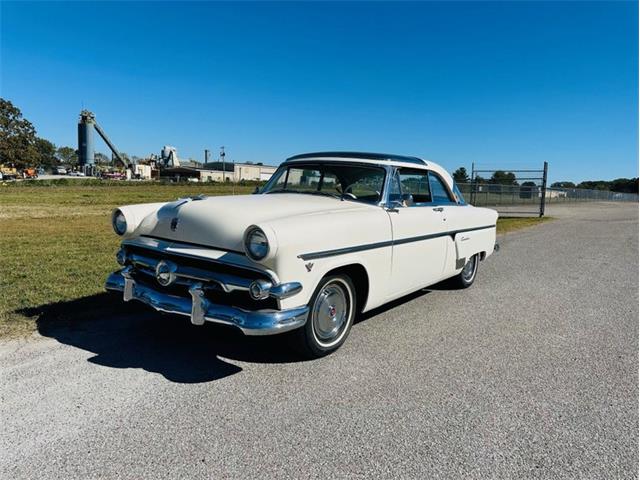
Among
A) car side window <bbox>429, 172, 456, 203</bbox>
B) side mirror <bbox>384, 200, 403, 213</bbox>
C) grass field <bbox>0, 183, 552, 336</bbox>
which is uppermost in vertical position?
car side window <bbox>429, 172, 456, 203</bbox>

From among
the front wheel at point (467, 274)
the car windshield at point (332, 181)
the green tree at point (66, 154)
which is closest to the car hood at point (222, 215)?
the car windshield at point (332, 181)

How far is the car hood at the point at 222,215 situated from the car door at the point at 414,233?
415 mm

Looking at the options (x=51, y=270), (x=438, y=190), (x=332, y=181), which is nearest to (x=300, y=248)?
(x=332, y=181)

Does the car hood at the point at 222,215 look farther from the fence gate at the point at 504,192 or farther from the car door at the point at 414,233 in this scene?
the fence gate at the point at 504,192

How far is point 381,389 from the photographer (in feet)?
10.8

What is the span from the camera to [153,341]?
13.3ft

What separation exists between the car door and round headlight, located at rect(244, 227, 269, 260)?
1523mm

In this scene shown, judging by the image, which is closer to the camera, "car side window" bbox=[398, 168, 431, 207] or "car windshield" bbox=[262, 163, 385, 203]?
"car windshield" bbox=[262, 163, 385, 203]

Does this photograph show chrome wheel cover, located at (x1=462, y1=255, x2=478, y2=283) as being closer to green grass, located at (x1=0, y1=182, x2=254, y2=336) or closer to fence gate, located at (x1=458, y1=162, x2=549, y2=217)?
green grass, located at (x1=0, y1=182, x2=254, y2=336)

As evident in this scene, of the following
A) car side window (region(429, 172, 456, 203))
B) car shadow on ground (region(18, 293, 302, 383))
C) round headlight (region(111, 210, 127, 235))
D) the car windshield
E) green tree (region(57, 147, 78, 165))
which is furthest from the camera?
green tree (region(57, 147, 78, 165))

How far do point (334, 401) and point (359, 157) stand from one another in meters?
2.62

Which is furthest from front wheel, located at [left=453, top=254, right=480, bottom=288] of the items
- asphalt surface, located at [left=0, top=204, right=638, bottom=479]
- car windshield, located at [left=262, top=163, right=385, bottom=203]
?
car windshield, located at [left=262, top=163, right=385, bottom=203]

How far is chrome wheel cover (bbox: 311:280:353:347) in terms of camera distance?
3.71 metres

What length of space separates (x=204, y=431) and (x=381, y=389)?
124cm
